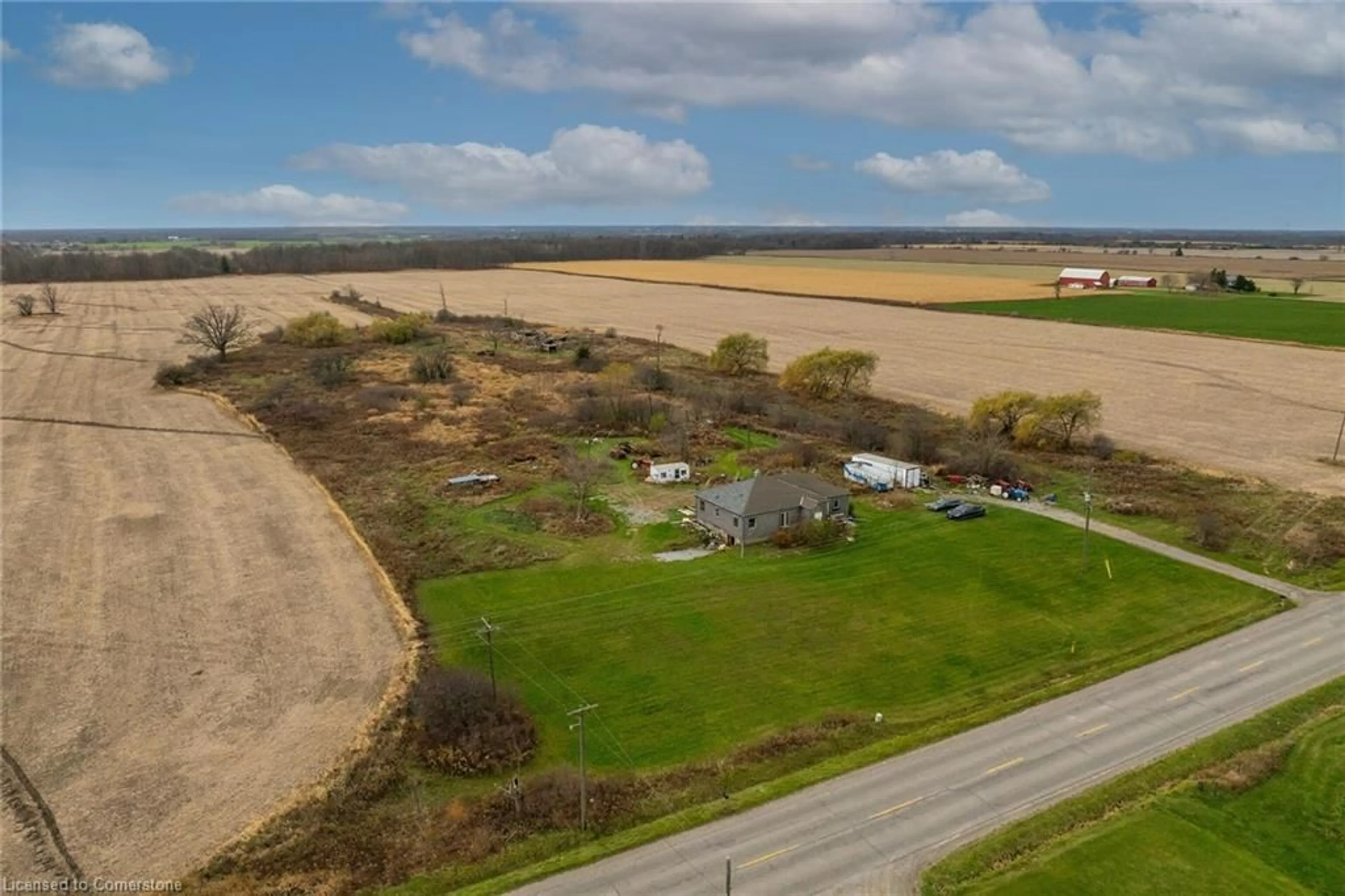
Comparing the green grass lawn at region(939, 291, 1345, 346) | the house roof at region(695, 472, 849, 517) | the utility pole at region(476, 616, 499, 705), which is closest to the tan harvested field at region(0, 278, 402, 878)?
the utility pole at region(476, 616, 499, 705)

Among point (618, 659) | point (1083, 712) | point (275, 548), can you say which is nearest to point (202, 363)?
point (275, 548)

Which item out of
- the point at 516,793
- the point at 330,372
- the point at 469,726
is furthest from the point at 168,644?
the point at 330,372

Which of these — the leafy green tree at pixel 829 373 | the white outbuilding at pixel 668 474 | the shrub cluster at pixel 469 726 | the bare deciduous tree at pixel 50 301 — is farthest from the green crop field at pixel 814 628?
the bare deciduous tree at pixel 50 301

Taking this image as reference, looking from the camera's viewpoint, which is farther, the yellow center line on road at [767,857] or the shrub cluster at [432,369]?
the shrub cluster at [432,369]

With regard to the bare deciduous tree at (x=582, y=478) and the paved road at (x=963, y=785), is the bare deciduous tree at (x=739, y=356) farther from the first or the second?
the paved road at (x=963, y=785)

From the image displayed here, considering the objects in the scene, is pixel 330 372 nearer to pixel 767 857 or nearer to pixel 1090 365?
pixel 767 857

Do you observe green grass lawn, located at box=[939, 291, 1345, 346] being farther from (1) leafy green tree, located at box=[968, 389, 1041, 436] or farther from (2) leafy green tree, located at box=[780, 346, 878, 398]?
(1) leafy green tree, located at box=[968, 389, 1041, 436]
